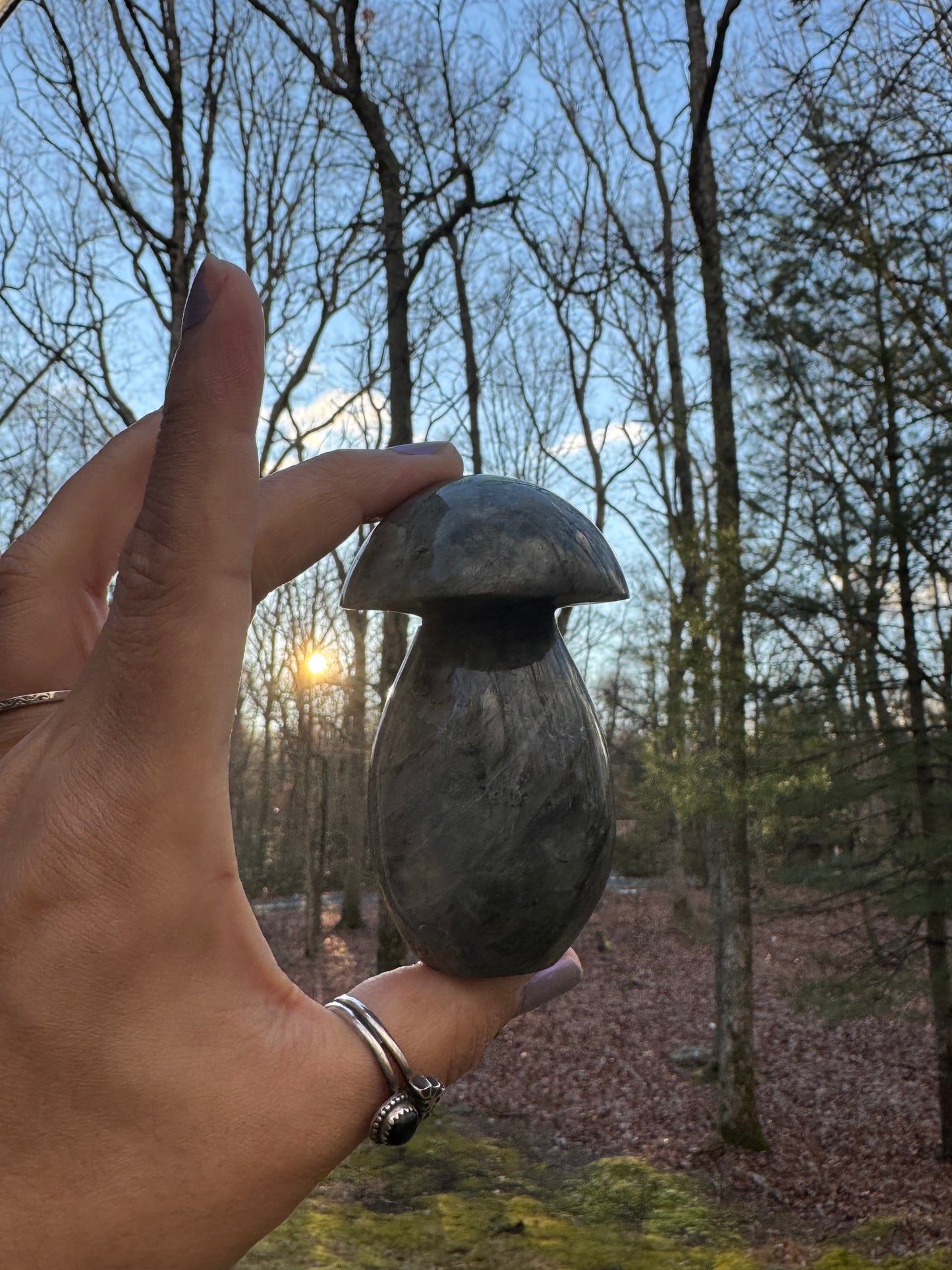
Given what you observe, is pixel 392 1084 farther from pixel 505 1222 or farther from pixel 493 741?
pixel 505 1222

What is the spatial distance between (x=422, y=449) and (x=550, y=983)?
859 millimetres

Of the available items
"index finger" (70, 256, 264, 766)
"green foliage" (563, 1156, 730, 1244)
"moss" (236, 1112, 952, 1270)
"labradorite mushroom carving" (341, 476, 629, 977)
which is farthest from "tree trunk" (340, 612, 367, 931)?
"index finger" (70, 256, 264, 766)

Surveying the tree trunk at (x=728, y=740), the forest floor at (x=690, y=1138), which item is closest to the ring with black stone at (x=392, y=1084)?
the forest floor at (x=690, y=1138)

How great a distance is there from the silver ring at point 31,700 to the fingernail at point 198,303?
599 millimetres

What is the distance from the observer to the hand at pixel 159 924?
39.0 inches

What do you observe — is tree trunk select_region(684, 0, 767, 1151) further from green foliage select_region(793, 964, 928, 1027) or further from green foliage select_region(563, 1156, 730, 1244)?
green foliage select_region(563, 1156, 730, 1244)

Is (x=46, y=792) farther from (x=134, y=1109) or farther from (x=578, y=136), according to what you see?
(x=578, y=136)

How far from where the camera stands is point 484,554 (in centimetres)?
138

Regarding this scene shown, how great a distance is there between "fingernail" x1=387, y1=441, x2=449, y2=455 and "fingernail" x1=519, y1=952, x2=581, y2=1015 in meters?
0.83

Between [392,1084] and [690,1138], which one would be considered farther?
[690,1138]

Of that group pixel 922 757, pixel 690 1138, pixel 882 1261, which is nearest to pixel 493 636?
pixel 882 1261

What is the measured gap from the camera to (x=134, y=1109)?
102 cm

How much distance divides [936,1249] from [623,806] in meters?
17.2

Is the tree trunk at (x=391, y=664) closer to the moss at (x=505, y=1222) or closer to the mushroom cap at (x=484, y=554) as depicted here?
the moss at (x=505, y=1222)
